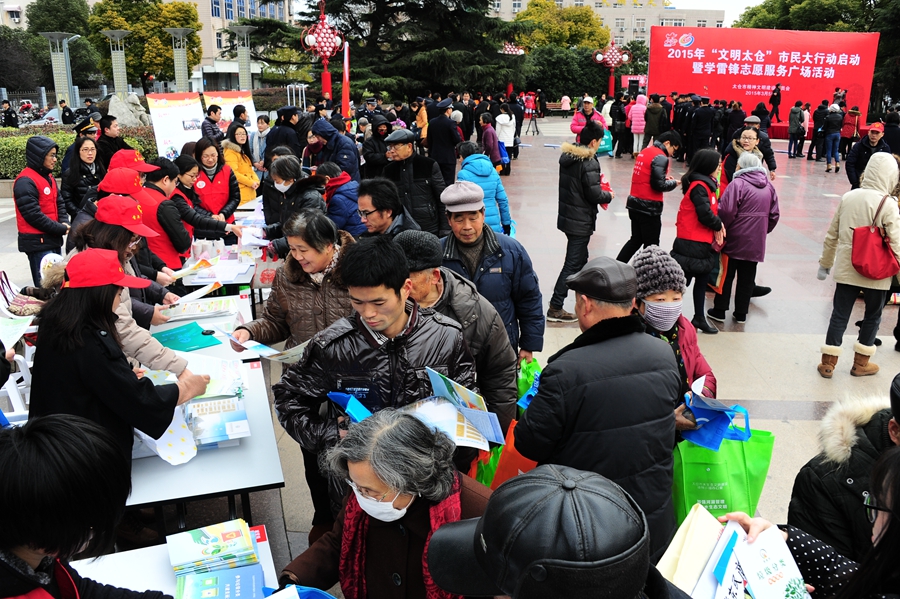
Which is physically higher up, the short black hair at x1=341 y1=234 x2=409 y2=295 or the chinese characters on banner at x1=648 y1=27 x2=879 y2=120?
the chinese characters on banner at x1=648 y1=27 x2=879 y2=120

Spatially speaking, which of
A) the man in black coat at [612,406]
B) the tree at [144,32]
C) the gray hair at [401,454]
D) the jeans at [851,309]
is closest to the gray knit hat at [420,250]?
the man in black coat at [612,406]

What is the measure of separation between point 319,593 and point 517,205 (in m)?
10.8

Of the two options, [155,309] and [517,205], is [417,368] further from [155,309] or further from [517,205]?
[517,205]

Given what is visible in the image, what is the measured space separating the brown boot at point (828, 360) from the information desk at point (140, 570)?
15.9 ft

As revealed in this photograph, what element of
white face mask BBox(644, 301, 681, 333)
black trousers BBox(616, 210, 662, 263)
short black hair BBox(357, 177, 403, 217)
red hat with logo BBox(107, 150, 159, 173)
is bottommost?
black trousers BBox(616, 210, 662, 263)

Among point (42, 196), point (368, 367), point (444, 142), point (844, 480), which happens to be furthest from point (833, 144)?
point (368, 367)

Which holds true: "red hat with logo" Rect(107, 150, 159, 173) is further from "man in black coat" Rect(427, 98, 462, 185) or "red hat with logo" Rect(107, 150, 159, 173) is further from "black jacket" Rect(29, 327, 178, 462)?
"man in black coat" Rect(427, 98, 462, 185)

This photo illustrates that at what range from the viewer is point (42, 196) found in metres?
6.53

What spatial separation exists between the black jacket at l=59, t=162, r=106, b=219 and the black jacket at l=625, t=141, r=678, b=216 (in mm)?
5673

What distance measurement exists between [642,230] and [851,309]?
224 centimetres

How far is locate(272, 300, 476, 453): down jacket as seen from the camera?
2.47m

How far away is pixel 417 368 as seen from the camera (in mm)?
2480

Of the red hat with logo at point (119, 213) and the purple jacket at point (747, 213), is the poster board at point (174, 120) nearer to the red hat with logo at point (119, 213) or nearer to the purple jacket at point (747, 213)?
the red hat with logo at point (119, 213)

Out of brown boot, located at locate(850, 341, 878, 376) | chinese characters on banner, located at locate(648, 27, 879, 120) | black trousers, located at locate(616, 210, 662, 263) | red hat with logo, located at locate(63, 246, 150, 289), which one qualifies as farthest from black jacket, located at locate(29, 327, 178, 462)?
chinese characters on banner, located at locate(648, 27, 879, 120)
